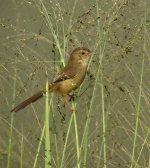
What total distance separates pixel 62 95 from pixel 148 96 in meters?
0.89

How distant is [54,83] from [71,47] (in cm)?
45

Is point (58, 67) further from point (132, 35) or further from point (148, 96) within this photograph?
point (148, 96)

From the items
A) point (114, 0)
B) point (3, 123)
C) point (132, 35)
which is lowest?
point (3, 123)

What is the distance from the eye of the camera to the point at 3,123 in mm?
3953

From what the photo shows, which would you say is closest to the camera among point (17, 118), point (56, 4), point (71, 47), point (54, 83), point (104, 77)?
point (104, 77)

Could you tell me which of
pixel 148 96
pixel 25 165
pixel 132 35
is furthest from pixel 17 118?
pixel 132 35

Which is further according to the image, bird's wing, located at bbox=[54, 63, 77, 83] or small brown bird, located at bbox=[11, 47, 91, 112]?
A: small brown bird, located at bbox=[11, 47, 91, 112]

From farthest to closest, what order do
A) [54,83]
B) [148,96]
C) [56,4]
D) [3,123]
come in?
[3,123], [148,96], [54,83], [56,4]

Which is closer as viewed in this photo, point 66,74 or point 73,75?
point 66,74

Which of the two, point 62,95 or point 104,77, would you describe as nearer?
point 104,77

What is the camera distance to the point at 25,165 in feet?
13.2

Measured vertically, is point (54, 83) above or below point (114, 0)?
below

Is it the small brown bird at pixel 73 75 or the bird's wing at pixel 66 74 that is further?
the small brown bird at pixel 73 75

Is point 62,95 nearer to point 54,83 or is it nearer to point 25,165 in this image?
point 54,83
